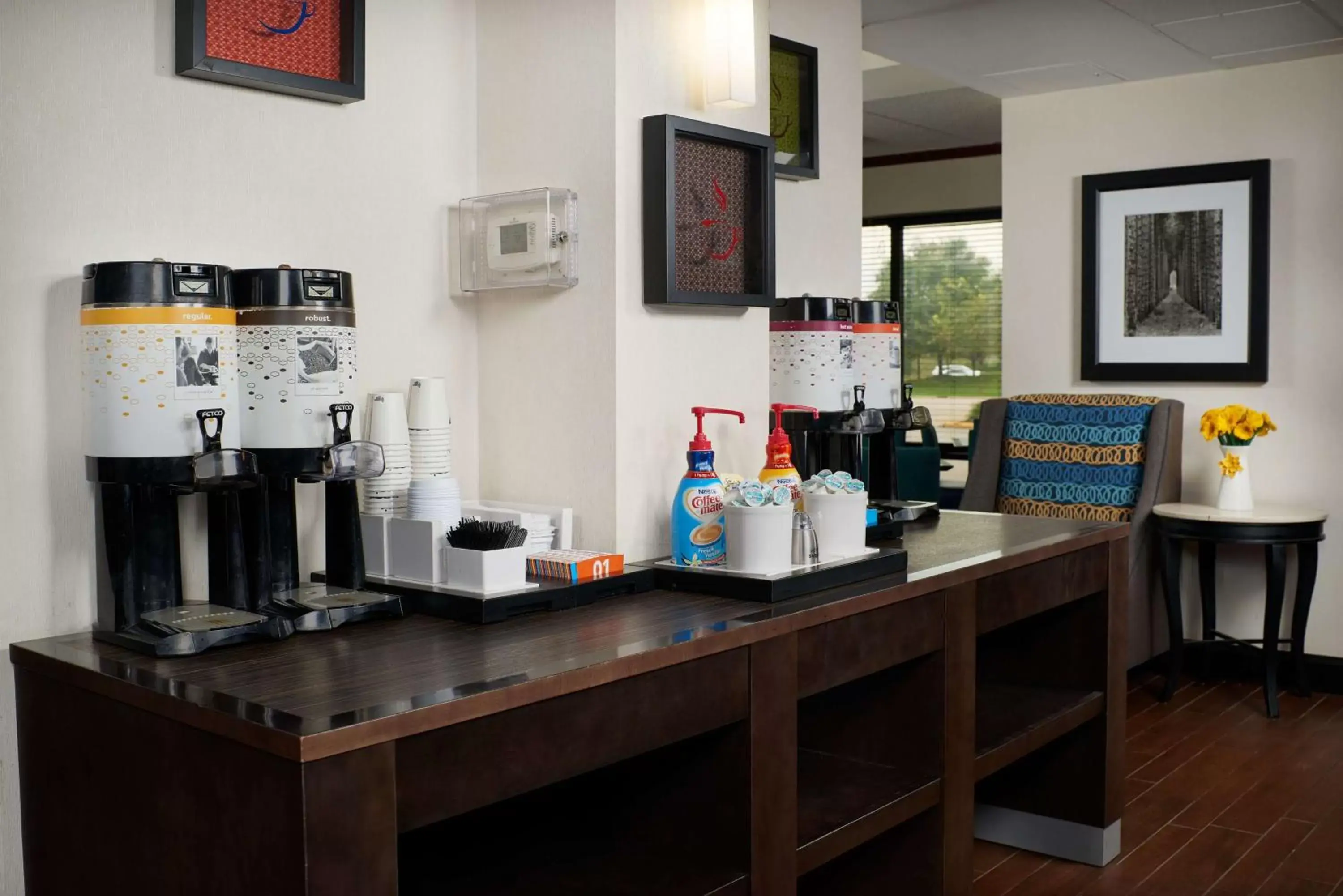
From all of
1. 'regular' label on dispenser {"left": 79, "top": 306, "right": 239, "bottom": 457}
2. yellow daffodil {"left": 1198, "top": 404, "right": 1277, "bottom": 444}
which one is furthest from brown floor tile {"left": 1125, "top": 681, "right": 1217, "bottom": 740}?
'regular' label on dispenser {"left": 79, "top": 306, "right": 239, "bottom": 457}

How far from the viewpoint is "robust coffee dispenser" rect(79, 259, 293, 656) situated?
1620 millimetres

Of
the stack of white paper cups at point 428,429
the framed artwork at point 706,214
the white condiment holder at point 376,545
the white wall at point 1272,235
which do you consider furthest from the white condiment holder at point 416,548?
the white wall at point 1272,235

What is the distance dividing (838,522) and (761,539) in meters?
0.24

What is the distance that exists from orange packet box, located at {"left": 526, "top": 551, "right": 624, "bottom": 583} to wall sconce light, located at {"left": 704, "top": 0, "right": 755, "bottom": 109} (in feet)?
2.82

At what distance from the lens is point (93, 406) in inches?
64.5

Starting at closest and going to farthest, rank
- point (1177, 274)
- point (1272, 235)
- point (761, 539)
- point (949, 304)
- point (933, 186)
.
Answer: point (761, 539) → point (1272, 235) → point (1177, 274) → point (933, 186) → point (949, 304)

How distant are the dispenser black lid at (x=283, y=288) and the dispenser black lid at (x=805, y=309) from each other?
1.13 meters

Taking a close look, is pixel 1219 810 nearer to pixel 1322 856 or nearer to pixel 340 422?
pixel 1322 856

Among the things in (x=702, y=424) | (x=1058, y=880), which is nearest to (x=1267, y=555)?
(x=1058, y=880)

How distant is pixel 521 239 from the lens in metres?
2.15

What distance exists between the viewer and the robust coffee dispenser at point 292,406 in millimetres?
1766

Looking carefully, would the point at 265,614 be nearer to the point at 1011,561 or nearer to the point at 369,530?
the point at 369,530

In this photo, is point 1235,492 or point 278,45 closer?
point 278,45

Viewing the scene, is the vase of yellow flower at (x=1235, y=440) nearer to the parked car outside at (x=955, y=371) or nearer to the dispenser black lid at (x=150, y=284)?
Result: the dispenser black lid at (x=150, y=284)
